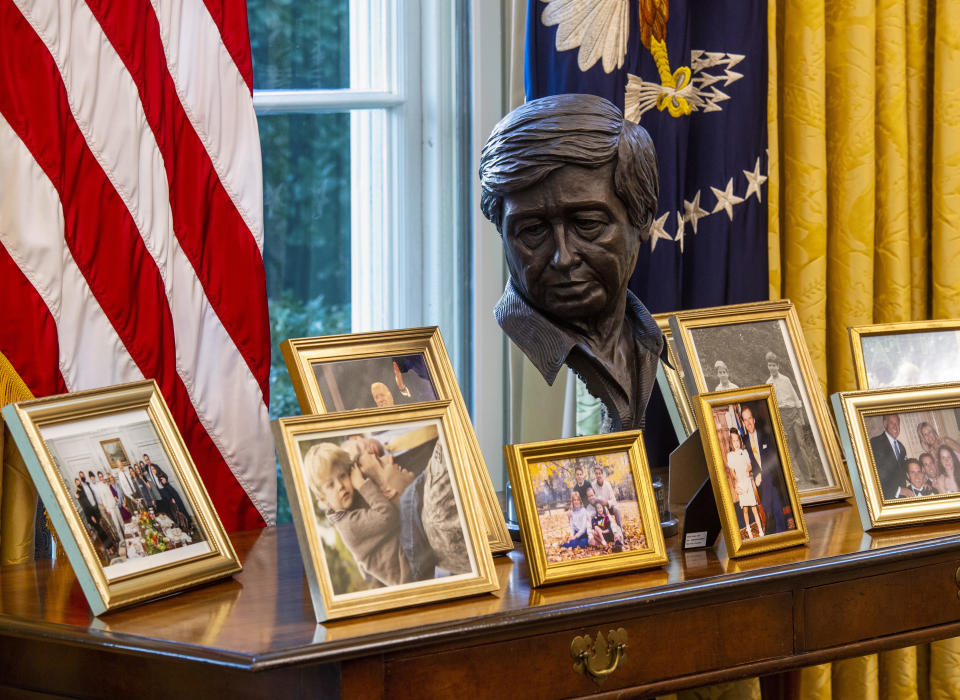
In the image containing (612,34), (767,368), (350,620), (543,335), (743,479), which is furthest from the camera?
(612,34)

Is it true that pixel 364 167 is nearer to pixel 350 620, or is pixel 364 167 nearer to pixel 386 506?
pixel 386 506

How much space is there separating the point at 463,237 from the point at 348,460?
1047 millimetres

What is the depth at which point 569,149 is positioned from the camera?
5.29 ft

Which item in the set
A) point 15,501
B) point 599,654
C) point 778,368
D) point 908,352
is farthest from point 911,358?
Result: point 15,501

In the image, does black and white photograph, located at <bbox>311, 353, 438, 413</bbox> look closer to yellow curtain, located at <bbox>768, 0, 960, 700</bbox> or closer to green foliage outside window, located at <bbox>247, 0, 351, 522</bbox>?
green foliage outside window, located at <bbox>247, 0, 351, 522</bbox>

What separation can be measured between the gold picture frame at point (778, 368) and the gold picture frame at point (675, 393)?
0.12m

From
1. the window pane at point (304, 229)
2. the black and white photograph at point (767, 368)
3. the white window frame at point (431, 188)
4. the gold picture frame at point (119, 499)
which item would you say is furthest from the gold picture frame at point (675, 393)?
the gold picture frame at point (119, 499)

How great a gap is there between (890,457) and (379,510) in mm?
792

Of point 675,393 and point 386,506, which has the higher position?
point 675,393

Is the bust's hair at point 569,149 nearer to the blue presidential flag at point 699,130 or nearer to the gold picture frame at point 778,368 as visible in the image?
the gold picture frame at point 778,368

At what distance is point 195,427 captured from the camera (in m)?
1.90

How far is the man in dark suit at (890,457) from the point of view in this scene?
169cm

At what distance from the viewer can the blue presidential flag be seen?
7.25 ft

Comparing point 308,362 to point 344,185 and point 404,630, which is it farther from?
point 344,185
